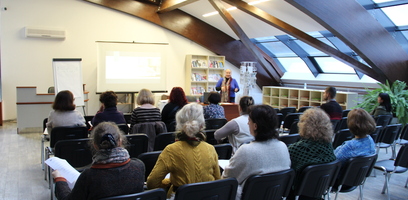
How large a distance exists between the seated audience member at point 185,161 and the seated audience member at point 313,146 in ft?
2.30

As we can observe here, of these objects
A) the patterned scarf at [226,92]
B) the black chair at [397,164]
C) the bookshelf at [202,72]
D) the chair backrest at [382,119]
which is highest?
the bookshelf at [202,72]

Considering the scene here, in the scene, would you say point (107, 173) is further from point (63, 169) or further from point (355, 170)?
point (355, 170)

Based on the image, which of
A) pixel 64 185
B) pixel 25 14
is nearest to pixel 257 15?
pixel 25 14

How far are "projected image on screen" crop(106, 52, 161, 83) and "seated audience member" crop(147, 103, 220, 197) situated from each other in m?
7.78

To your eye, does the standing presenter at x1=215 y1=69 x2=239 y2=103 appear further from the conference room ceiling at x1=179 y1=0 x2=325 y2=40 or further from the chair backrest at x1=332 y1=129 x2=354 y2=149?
the chair backrest at x1=332 y1=129 x2=354 y2=149

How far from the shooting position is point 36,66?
8984 mm

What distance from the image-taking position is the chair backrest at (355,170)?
113 inches

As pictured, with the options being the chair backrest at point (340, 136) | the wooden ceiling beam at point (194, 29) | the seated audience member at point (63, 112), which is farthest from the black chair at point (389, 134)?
the wooden ceiling beam at point (194, 29)

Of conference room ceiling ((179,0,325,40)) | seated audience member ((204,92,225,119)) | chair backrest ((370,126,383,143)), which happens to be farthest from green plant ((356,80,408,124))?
seated audience member ((204,92,225,119))

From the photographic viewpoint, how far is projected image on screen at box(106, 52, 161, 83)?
963cm

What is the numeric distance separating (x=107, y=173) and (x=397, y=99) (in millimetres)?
6888

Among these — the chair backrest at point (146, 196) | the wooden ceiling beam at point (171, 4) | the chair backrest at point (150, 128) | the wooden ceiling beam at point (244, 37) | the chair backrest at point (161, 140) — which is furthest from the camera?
the wooden ceiling beam at point (244, 37)

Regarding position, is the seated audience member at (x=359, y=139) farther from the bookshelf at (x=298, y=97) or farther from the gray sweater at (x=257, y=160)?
the bookshelf at (x=298, y=97)

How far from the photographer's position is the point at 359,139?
3072 millimetres
